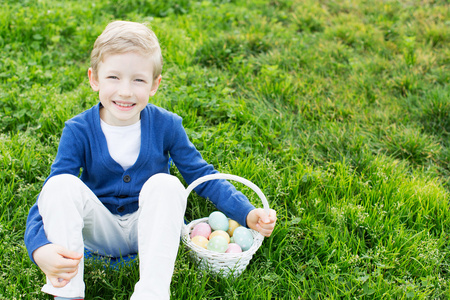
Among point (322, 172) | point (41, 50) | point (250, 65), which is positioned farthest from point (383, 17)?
point (41, 50)

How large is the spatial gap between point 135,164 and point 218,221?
0.55 metres

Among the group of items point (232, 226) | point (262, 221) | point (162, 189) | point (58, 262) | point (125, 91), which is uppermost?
point (125, 91)

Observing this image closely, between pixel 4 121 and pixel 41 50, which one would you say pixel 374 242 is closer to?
pixel 4 121

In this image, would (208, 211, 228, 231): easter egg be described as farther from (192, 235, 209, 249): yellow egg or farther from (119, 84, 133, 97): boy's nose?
(119, 84, 133, 97): boy's nose

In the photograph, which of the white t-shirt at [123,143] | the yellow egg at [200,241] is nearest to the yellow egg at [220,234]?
the yellow egg at [200,241]

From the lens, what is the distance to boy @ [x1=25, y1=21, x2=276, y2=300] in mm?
1844

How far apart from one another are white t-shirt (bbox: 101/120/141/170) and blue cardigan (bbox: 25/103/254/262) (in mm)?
46

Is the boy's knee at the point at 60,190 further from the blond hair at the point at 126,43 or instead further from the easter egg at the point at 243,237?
the easter egg at the point at 243,237

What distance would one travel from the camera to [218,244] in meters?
2.21

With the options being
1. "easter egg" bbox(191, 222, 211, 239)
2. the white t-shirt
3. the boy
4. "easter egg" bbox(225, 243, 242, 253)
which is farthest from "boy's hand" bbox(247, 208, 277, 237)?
the white t-shirt

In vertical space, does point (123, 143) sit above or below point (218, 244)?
above

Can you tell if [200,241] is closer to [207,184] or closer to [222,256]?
[222,256]

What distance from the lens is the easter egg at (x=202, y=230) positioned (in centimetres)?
236

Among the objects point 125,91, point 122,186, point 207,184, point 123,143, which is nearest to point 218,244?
point 207,184
